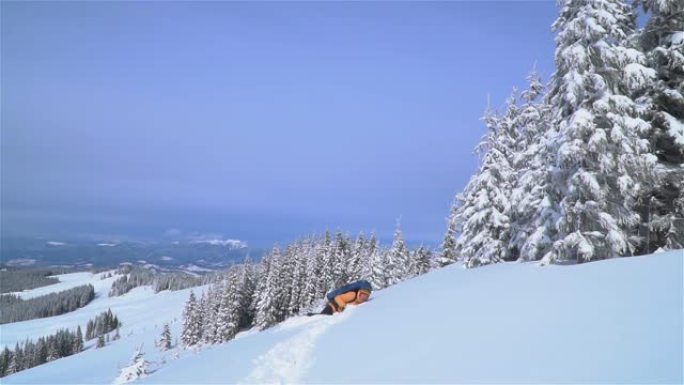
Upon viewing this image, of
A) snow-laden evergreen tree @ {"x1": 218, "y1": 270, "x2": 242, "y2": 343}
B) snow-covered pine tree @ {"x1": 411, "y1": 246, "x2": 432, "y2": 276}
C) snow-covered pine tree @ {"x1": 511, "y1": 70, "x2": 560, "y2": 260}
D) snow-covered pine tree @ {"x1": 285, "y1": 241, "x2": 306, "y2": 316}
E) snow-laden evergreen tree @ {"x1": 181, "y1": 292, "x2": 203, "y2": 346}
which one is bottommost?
snow-laden evergreen tree @ {"x1": 181, "y1": 292, "x2": 203, "y2": 346}

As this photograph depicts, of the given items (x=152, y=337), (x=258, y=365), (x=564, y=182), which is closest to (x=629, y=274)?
(x=564, y=182)

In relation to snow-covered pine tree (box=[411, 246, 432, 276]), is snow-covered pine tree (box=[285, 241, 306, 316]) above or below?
below

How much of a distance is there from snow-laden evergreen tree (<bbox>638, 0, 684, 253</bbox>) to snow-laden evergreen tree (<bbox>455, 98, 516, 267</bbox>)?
10314 mm

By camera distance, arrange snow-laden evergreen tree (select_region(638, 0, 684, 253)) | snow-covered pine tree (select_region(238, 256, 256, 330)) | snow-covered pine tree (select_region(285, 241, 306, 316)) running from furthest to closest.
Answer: snow-covered pine tree (select_region(238, 256, 256, 330))
snow-covered pine tree (select_region(285, 241, 306, 316))
snow-laden evergreen tree (select_region(638, 0, 684, 253))

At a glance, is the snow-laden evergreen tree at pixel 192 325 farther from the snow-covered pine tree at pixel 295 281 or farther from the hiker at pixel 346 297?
the hiker at pixel 346 297

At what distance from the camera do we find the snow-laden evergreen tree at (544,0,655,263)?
1652 cm

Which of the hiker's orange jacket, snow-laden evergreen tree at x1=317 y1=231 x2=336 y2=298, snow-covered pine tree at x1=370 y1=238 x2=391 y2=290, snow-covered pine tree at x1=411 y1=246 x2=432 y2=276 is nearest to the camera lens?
the hiker's orange jacket

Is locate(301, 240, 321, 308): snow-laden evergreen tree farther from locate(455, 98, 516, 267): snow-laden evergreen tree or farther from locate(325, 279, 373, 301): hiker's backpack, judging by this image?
locate(325, 279, 373, 301): hiker's backpack

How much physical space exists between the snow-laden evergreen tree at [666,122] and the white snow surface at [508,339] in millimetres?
4637

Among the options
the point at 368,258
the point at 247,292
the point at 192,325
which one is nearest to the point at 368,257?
the point at 368,258

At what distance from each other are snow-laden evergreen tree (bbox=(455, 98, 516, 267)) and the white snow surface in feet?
37.2

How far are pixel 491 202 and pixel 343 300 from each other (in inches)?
530

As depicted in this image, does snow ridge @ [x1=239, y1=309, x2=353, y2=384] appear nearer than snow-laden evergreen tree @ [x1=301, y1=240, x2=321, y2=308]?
Yes

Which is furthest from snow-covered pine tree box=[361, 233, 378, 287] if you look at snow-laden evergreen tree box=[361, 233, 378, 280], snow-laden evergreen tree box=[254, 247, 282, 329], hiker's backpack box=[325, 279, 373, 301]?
hiker's backpack box=[325, 279, 373, 301]
